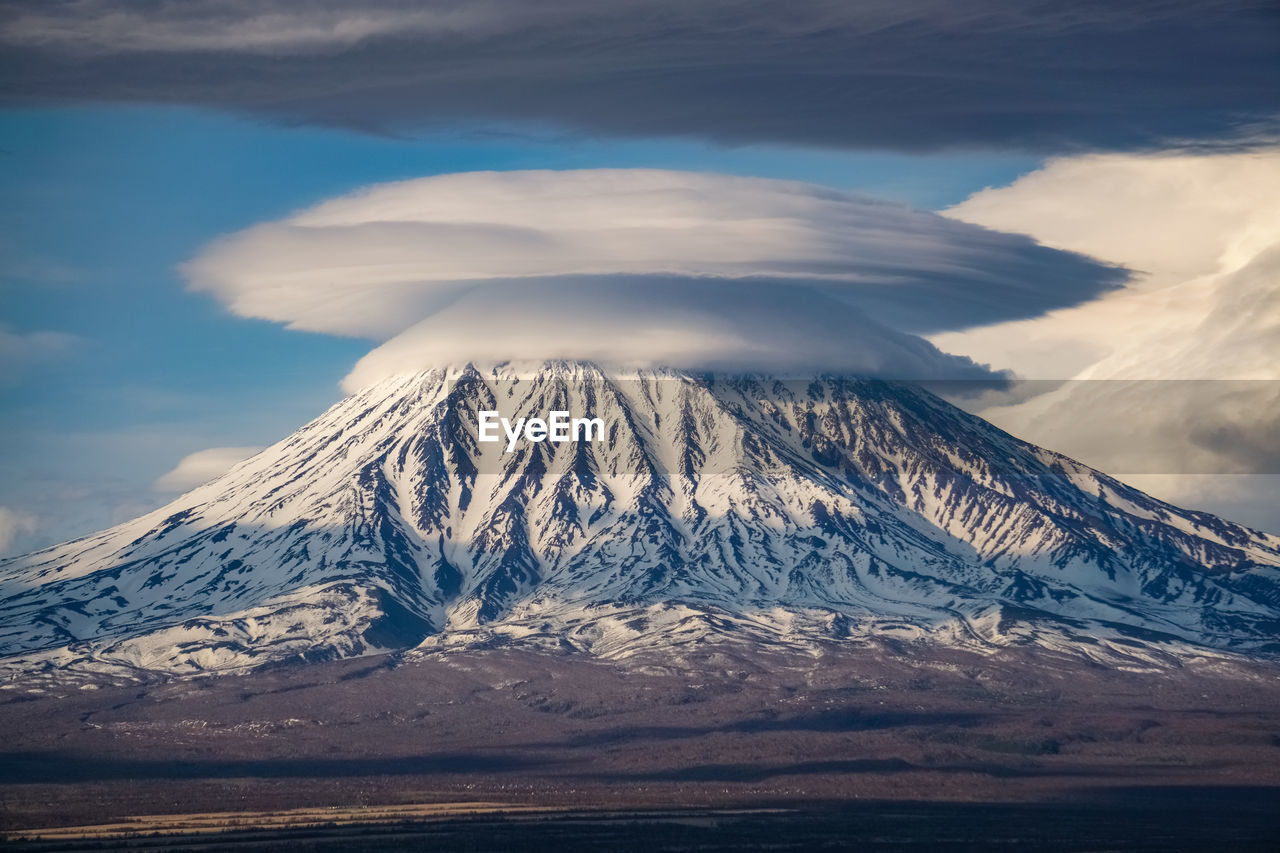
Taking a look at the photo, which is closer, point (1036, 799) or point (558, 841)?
point (558, 841)

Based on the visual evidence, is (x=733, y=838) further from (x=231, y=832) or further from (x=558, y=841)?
(x=231, y=832)

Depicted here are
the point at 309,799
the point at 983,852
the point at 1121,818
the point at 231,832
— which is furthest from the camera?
the point at 309,799

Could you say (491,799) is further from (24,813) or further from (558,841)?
(24,813)

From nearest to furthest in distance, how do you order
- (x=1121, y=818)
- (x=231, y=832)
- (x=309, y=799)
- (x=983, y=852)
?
(x=983, y=852) < (x=231, y=832) < (x=1121, y=818) < (x=309, y=799)

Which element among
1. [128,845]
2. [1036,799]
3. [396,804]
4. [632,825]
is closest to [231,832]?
Result: [128,845]

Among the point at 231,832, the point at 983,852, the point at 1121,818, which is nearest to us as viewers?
the point at 983,852

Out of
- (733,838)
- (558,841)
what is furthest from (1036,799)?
(558,841)

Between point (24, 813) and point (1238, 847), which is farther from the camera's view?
point (24, 813)

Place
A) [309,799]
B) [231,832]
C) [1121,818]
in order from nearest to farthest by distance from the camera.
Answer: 1. [231,832]
2. [1121,818]
3. [309,799]
